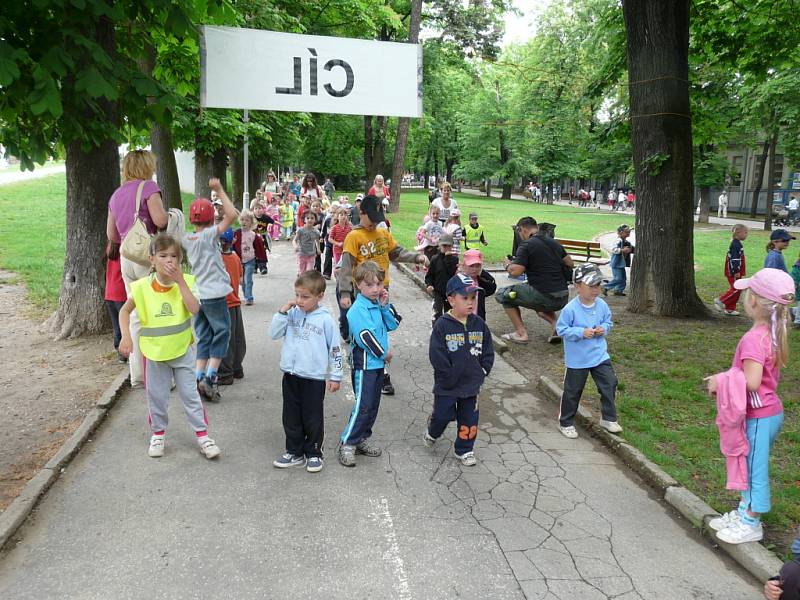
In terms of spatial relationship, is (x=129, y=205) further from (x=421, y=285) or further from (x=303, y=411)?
(x=421, y=285)

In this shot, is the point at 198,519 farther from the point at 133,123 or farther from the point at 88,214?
the point at 88,214

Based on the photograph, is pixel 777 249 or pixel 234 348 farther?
pixel 777 249

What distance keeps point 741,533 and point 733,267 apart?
9.06 m

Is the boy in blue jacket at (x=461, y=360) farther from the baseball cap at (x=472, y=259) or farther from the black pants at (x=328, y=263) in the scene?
the black pants at (x=328, y=263)

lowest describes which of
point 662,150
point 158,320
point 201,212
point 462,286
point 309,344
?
point 309,344

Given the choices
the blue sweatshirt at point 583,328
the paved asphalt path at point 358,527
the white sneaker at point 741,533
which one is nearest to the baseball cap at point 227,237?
the paved asphalt path at point 358,527

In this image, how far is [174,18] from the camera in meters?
5.22

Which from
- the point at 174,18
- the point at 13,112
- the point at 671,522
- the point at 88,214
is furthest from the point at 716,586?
the point at 88,214

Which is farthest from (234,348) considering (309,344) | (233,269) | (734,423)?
(734,423)

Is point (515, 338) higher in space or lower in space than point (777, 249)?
lower

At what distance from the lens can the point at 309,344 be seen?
15.3 ft

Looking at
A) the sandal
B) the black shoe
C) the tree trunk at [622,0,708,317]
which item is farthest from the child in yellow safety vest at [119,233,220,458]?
the tree trunk at [622,0,708,317]

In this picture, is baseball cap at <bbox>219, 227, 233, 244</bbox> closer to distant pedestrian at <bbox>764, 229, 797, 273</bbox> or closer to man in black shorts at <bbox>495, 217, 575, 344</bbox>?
man in black shorts at <bbox>495, 217, 575, 344</bbox>

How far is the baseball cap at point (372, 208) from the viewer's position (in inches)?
238
